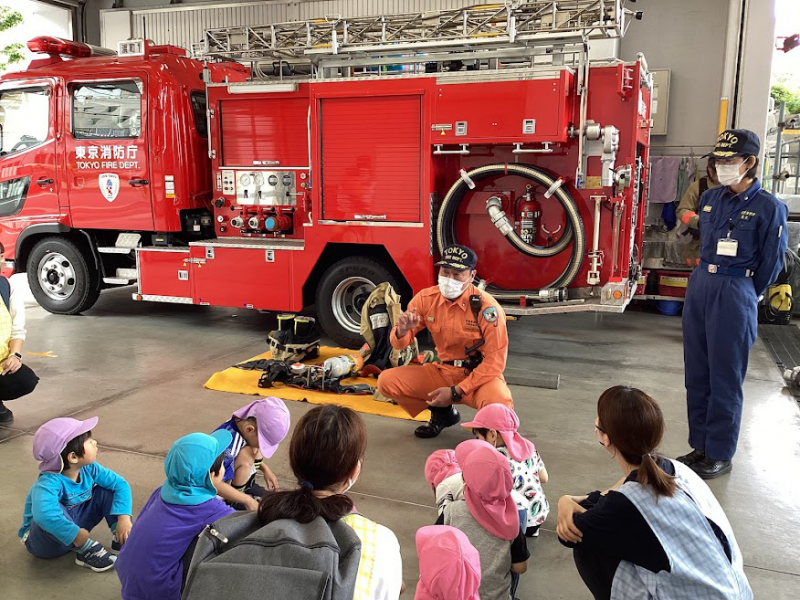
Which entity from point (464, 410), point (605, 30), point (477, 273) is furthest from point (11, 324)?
point (605, 30)

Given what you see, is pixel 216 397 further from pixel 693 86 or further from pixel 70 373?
pixel 693 86

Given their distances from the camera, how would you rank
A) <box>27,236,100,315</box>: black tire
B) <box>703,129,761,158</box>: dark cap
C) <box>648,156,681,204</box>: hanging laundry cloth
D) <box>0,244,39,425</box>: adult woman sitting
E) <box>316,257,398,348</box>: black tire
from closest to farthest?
<box>703,129,761,158</box>: dark cap < <box>0,244,39,425</box>: adult woman sitting < <box>316,257,398,348</box>: black tire < <box>27,236,100,315</box>: black tire < <box>648,156,681,204</box>: hanging laundry cloth

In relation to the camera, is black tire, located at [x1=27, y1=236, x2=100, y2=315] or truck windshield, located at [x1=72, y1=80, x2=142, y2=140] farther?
black tire, located at [x1=27, y1=236, x2=100, y2=315]

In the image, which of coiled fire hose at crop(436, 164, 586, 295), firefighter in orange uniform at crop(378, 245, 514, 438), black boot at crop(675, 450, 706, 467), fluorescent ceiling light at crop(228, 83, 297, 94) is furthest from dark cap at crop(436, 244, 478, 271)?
fluorescent ceiling light at crop(228, 83, 297, 94)

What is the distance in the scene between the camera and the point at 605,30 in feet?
20.4

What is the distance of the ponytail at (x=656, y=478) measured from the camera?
6.91 feet

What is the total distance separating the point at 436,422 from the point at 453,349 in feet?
1.72

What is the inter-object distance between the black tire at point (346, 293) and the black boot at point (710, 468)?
363 cm

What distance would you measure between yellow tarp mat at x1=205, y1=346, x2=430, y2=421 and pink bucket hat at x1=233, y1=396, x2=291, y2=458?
2.25 meters

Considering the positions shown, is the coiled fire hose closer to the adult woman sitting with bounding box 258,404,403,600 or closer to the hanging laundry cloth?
the hanging laundry cloth

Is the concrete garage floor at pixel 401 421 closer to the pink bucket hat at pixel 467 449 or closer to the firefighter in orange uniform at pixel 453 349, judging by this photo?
the firefighter in orange uniform at pixel 453 349

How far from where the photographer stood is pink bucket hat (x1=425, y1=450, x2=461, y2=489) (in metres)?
3.15

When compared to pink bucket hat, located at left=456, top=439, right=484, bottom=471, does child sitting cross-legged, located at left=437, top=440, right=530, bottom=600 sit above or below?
below

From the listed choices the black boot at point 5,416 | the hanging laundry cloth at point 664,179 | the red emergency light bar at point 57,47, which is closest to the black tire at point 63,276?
the red emergency light bar at point 57,47
